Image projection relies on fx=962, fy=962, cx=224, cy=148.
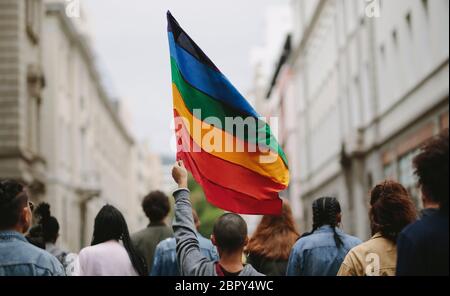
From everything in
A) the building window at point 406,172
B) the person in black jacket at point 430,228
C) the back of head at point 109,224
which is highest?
the building window at point 406,172

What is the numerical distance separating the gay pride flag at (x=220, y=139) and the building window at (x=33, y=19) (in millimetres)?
Answer: 26874

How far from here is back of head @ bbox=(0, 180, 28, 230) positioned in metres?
5.69

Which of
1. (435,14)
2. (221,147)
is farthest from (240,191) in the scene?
(435,14)

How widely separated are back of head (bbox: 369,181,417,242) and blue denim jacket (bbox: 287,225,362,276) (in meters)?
1.04

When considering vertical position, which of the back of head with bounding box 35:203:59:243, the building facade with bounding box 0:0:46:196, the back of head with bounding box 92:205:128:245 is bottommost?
the back of head with bounding box 92:205:128:245

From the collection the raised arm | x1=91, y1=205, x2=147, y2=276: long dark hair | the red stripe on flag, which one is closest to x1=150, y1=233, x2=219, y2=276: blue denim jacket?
x1=91, y1=205, x2=147, y2=276: long dark hair

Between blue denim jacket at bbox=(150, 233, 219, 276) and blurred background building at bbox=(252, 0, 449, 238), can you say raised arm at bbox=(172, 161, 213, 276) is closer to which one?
blue denim jacket at bbox=(150, 233, 219, 276)

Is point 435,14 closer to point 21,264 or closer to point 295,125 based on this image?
point 21,264

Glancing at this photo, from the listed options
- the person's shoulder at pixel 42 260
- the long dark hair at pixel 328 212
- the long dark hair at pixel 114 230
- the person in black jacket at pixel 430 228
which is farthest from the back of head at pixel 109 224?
the person in black jacket at pixel 430 228

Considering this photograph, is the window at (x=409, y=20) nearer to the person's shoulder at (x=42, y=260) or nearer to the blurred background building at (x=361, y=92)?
the blurred background building at (x=361, y=92)

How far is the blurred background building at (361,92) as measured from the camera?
24.7 meters

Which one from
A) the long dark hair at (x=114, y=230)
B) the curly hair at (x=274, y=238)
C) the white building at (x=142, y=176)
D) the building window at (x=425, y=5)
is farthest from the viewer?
the white building at (x=142, y=176)

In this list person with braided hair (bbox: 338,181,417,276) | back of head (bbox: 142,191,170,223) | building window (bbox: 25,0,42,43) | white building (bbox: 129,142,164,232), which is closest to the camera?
person with braided hair (bbox: 338,181,417,276)

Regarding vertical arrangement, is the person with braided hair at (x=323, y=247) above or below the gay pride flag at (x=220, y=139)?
below
